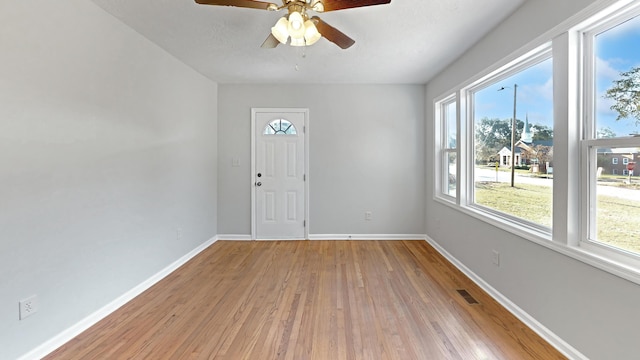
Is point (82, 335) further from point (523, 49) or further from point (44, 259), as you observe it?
point (523, 49)

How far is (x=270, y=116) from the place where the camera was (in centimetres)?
441

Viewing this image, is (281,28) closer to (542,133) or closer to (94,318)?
(542,133)

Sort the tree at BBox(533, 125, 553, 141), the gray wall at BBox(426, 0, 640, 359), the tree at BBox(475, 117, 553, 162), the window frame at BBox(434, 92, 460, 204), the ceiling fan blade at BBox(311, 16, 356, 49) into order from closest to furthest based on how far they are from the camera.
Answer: the gray wall at BBox(426, 0, 640, 359)
the ceiling fan blade at BBox(311, 16, 356, 49)
the tree at BBox(533, 125, 553, 141)
the tree at BBox(475, 117, 553, 162)
the window frame at BBox(434, 92, 460, 204)

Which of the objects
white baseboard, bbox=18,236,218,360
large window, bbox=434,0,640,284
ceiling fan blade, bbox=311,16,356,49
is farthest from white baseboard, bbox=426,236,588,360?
white baseboard, bbox=18,236,218,360

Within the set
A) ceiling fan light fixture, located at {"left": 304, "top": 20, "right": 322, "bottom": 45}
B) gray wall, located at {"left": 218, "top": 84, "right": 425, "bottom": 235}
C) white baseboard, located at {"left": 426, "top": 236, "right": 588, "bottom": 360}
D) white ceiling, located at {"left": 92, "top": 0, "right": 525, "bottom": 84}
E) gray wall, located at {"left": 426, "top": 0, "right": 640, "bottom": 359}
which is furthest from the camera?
gray wall, located at {"left": 218, "top": 84, "right": 425, "bottom": 235}

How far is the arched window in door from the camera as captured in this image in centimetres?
443

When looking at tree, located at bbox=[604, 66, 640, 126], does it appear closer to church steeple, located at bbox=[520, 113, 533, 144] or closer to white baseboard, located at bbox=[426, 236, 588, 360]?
church steeple, located at bbox=[520, 113, 533, 144]

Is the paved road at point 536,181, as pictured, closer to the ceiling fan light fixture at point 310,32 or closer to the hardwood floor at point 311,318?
the hardwood floor at point 311,318

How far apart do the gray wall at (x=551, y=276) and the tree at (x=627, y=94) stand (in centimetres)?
26

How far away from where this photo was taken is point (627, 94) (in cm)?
154

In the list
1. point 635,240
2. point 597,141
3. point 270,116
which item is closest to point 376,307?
point 635,240

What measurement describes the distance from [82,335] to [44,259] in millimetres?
649

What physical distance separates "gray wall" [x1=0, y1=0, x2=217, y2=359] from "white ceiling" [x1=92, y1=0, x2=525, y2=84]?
13.5 inches

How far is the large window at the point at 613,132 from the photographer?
1.51m
